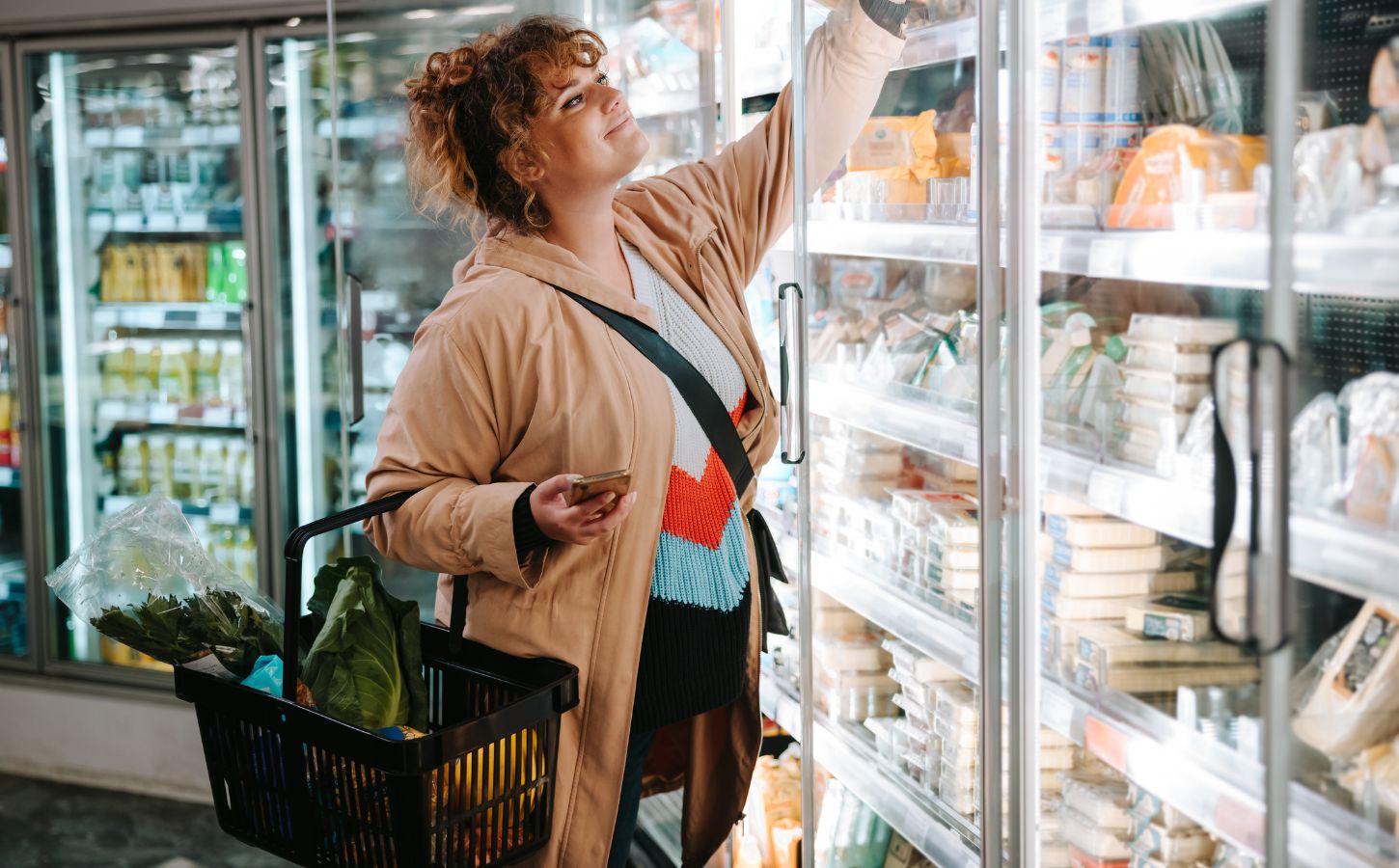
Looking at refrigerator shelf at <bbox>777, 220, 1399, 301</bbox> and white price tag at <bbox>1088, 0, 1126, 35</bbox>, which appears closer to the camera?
refrigerator shelf at <bbox>777, 220, 1399, 301</bbox>

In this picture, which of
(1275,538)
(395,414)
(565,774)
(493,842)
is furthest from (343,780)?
(1275,538)

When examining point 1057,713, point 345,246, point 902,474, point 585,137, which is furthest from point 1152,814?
point 345,246

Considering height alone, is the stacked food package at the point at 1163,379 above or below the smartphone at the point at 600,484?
above

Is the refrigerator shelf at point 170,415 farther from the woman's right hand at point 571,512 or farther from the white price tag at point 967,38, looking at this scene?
the white price tag at point 967,38

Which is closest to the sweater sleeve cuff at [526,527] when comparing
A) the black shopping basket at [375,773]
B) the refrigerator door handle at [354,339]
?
the black shopping basket at [375,773]

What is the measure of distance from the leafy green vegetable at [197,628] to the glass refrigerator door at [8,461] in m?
2.86

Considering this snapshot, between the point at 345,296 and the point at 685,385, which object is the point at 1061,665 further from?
the point at 345,296

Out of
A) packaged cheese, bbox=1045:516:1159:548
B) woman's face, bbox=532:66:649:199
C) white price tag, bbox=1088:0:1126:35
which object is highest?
white price tag, bbox=1088:0:1126:35

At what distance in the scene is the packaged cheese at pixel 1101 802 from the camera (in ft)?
5.02

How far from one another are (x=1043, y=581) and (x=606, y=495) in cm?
54

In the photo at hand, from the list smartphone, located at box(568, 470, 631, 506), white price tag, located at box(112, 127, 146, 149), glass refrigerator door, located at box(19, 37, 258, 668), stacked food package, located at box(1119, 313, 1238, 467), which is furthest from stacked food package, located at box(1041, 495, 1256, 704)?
white price tag, located at box(112, 127, 146, 149)

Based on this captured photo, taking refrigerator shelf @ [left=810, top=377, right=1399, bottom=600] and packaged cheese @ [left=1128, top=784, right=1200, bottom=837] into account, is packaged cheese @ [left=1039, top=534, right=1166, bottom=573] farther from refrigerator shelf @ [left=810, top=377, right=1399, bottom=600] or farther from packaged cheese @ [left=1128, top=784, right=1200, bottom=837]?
packaged cheese @ [left=1128, top=784, right=1200, bottom=837]

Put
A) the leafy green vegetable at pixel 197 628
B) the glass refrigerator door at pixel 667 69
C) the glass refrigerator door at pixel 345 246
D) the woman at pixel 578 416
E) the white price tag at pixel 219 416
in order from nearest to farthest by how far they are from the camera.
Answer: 1. the leafy green vegetable at pixel 197 628
2. the woman at pixel 578 416
3. the glass refrigerator door at pixel 667 69
4. the glass refrigerator door at pixel 345 246
5. the white price tag at pixel 219 416

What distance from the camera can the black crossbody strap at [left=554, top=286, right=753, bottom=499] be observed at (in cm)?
169
